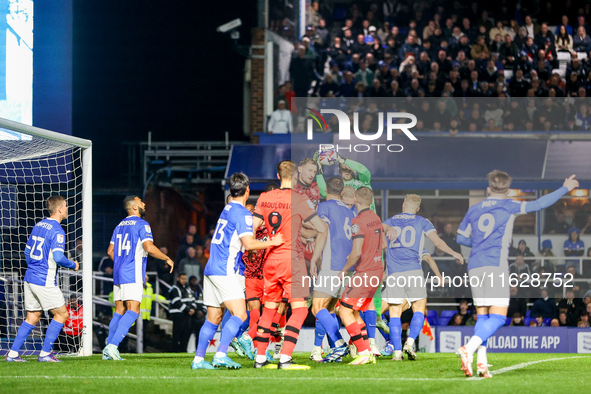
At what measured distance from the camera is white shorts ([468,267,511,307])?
6.88 m

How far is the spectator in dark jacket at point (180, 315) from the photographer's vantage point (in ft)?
45.1

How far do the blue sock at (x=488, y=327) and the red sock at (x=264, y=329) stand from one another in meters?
1.98

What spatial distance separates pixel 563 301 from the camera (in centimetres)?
1432

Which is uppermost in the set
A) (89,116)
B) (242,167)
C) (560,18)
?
(560,18)

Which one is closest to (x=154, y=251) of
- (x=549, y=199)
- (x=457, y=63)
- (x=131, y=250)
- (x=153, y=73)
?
(x=131, y=250)

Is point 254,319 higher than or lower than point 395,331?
higher

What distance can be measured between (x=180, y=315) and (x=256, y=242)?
7069 millimetres

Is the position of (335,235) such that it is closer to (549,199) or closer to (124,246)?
(549,199)

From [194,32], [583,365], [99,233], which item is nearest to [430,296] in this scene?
[583,365]

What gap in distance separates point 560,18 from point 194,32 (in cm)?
1087

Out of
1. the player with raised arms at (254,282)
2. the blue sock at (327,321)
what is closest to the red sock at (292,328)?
the blue sock at (327,321)

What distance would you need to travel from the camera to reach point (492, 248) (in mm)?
7012

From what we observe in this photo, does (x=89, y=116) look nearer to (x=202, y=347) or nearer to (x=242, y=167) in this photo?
(x=242, y=167)

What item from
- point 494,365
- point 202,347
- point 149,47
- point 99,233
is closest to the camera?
point 202,347
